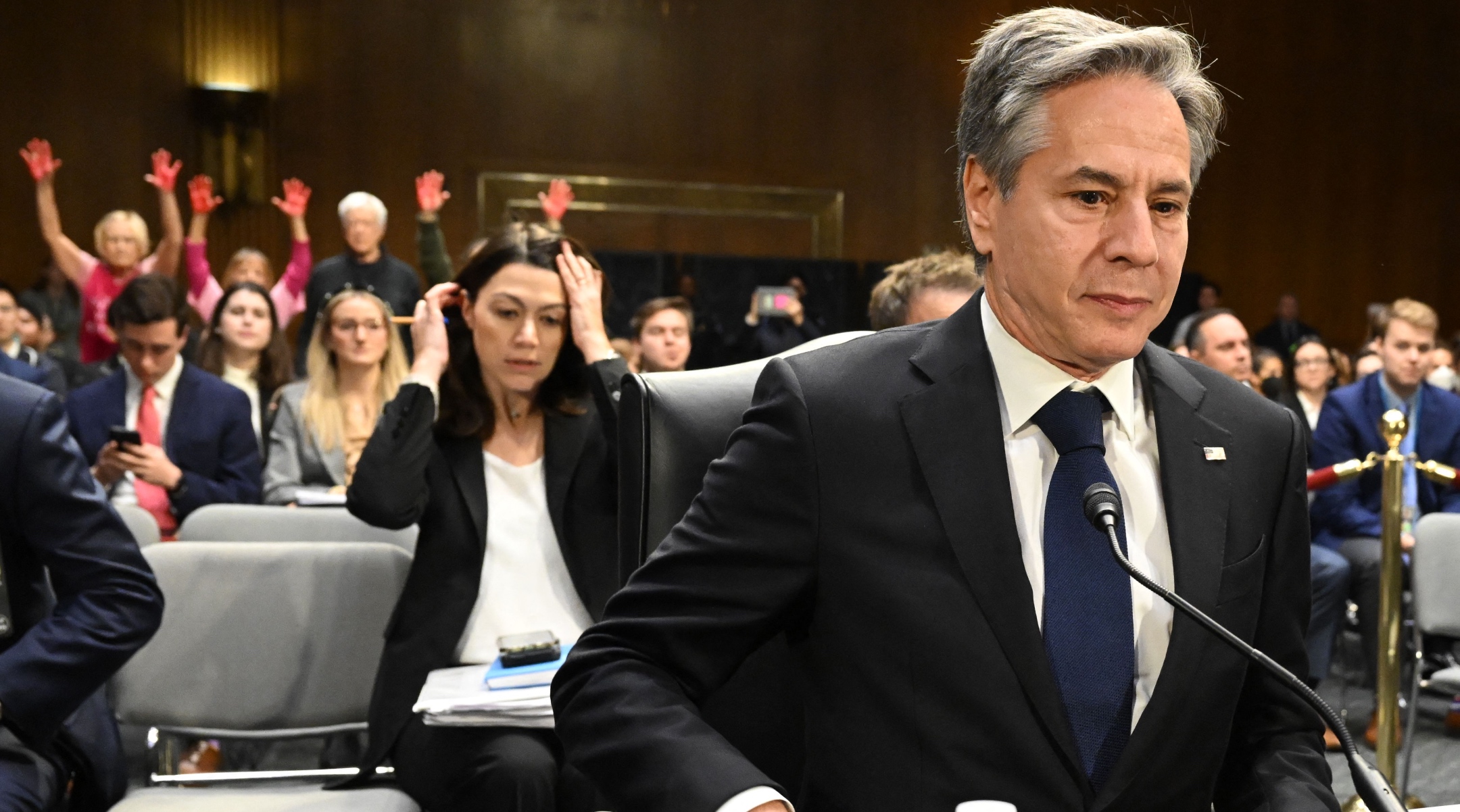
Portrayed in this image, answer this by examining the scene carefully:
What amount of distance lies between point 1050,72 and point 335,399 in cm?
346

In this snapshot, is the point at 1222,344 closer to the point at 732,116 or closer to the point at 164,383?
the point at 164,383

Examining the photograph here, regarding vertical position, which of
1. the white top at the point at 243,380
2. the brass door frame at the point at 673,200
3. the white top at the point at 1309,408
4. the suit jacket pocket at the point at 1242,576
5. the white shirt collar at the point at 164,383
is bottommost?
the white top at the point at 1309,408

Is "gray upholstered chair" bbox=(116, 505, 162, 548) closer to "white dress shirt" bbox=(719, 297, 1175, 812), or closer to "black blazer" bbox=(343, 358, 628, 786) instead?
"black blazer" bbox=(343, 358, 628, 786)

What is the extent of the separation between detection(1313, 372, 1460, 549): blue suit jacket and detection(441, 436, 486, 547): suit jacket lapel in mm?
3234

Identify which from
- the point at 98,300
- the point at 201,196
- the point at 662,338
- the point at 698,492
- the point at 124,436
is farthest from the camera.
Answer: the point at 201,196

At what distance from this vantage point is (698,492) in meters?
1.46

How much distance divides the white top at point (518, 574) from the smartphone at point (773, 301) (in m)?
4.51

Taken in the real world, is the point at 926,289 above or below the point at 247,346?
above

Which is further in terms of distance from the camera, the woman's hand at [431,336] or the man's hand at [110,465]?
the man's hand at [110,465]

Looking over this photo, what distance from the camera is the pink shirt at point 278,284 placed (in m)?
6.33

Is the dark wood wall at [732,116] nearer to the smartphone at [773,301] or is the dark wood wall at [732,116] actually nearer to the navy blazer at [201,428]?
the smartphone at [773,301]

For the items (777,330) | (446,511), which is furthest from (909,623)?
(777,330)

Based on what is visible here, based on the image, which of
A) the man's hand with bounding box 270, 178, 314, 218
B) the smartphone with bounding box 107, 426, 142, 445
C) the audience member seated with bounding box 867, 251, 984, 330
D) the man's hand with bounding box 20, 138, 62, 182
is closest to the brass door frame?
the man's hand with bounding box 270, 178, 314, 218

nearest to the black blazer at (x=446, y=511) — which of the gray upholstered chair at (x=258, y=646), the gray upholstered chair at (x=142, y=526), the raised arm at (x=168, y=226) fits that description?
the gray upholstered chair at (x=258, y=646)
